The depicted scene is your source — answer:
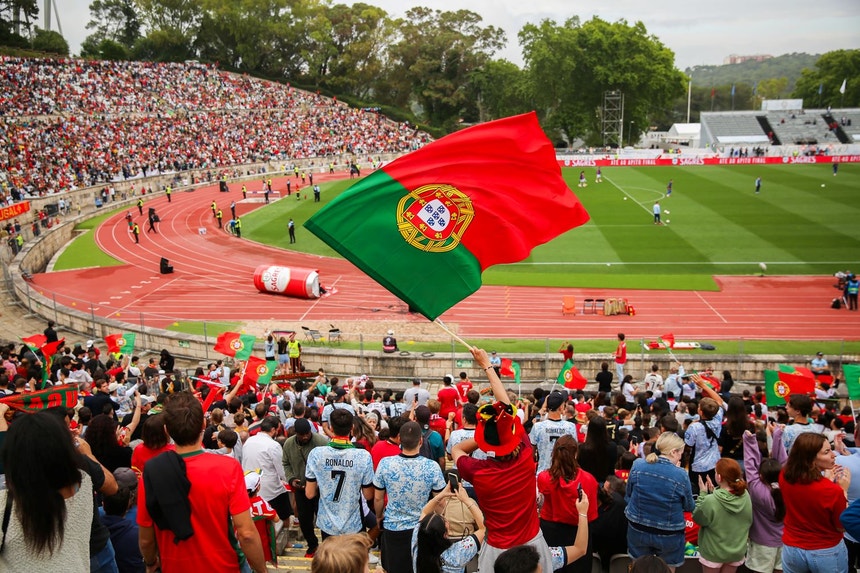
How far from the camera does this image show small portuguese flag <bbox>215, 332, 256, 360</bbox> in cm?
1658

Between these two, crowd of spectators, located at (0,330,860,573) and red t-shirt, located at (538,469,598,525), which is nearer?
crowd of spectators, located at (0,330,860,573)

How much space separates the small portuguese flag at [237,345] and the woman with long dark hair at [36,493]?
41.8ft

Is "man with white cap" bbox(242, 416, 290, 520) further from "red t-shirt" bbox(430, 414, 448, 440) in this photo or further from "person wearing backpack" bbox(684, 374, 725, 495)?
"person wearing backpack" bbox(684, 374, 725, 495)

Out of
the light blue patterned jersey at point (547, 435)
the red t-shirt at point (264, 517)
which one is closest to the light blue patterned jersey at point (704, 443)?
the light blue patterned jersey at point (547, 435)

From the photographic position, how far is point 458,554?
5.27 meters

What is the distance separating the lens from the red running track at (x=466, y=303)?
76.7ft

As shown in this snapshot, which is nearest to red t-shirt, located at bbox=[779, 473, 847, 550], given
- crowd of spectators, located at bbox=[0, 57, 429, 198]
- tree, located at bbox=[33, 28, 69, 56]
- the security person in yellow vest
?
the security person in yellow vest

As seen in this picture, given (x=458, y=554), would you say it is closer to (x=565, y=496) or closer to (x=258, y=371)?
(x=565, y=496)

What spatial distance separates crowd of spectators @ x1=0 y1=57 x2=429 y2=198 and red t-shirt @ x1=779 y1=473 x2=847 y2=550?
147ft

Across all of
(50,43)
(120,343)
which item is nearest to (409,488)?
(120,343)

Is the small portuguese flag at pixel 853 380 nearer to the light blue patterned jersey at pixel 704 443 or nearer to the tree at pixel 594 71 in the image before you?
the light blue patterned jersey at pixel 704 443

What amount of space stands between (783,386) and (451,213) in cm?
710

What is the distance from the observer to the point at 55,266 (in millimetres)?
33938

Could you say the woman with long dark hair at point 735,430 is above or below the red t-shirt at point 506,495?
below
